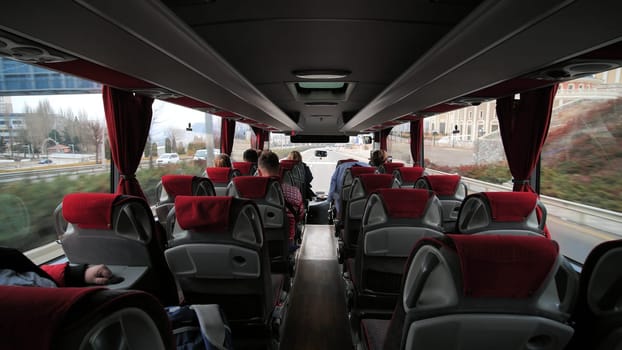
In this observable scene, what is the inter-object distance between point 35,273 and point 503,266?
1990 millimetres

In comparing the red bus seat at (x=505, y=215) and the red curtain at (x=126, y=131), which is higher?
the red curtain at (x=126, y=131)

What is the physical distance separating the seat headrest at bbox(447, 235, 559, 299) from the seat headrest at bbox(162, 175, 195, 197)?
→ 12.3 ft

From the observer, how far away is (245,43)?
2865 mm

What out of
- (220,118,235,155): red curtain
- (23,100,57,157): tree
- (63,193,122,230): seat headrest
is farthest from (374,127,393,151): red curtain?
(63,193,122,230): seat headrest

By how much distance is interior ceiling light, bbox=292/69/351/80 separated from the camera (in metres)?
3.80

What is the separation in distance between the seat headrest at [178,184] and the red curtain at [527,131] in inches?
174

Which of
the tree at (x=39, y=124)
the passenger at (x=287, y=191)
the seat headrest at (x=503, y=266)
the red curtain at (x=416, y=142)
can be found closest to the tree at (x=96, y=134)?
the tree at (x=39, y=124)

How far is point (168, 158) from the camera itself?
5.86 meters

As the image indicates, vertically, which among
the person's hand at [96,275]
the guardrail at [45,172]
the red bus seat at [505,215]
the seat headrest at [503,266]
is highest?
the guardrail at [45,172]

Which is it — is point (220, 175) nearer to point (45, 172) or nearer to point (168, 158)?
point (168, 158)

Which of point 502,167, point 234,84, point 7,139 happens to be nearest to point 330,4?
point 234,84

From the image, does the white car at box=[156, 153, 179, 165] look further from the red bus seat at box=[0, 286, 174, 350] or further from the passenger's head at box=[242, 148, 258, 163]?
the red bus seat at box=[0, 286, 174, 350]

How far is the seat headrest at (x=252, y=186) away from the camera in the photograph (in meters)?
3.77

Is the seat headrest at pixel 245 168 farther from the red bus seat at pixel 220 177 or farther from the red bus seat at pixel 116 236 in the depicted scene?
the red bus seat at pixel 116 236
